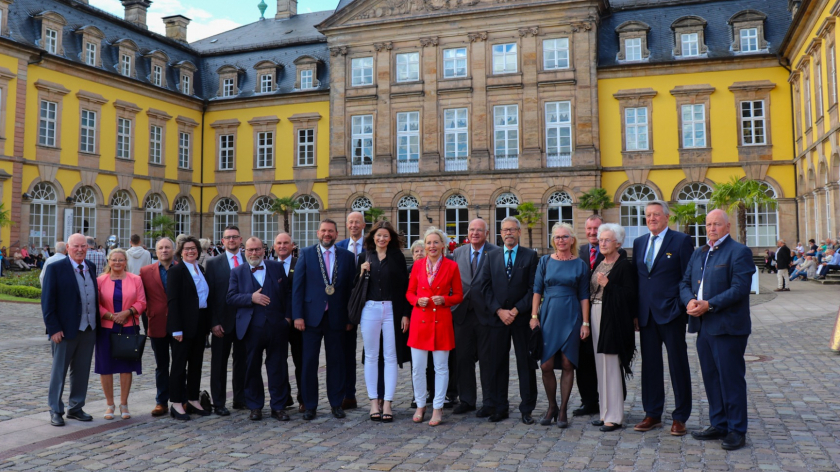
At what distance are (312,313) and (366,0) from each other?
99.4 ft

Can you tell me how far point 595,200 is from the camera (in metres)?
31.0

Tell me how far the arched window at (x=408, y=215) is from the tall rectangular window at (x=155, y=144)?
41.5 feet

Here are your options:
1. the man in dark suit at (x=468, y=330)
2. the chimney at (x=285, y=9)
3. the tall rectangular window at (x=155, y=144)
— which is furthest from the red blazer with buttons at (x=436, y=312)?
the chimney at (x=285, y=9)

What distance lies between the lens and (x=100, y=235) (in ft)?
107

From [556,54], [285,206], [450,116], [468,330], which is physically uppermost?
[556,54]

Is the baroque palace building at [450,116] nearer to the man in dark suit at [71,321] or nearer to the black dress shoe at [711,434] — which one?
the black dress shoe at [711,434]

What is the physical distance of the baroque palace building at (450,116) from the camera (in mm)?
30266

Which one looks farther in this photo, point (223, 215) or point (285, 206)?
point (223, 215)

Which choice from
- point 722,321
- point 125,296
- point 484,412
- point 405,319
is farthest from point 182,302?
point 722,321

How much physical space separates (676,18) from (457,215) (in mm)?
13551

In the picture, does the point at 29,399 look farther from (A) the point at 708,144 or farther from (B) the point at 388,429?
(A) the point at 708,144

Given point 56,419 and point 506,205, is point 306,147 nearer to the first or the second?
point 506,205

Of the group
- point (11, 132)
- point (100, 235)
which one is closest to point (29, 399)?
point (11, 132)

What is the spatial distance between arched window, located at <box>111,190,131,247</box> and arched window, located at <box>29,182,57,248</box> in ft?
10.0
